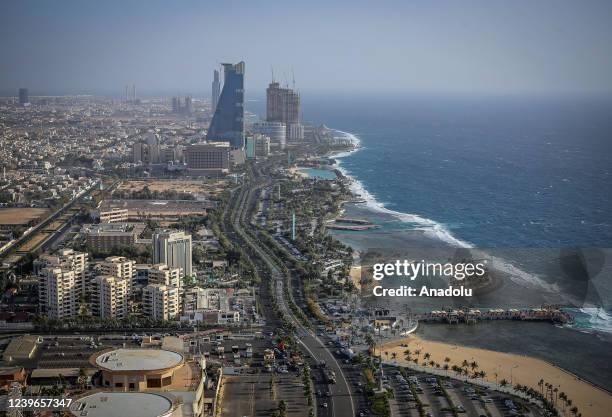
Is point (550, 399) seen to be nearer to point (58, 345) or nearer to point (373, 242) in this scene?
point (58, 345)

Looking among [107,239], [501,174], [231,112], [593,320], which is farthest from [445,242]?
[231,112]

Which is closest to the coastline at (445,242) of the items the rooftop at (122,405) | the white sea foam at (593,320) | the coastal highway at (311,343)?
the white sea foam at (593,320)

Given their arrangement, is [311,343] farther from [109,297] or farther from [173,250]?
[173,250]

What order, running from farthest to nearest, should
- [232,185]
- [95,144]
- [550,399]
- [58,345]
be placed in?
[95,144] → [232,185] → [58,345] → [550,399]

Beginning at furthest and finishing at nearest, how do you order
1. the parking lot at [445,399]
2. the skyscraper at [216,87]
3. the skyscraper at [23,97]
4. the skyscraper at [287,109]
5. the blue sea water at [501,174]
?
the skyscraper at [216,87] → the skyscraper at [287,109] → the skyscraper at [23,97] → the blue sea water at [501,174] → the parking lot at [445,399]

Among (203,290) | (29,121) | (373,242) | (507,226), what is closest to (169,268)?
(203,290)

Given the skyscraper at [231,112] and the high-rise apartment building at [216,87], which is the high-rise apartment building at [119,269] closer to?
the skyscraper at [231,112]
